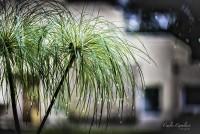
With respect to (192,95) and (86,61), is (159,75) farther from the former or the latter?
(86,61)

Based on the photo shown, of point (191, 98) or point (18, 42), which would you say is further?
point (191, 98)

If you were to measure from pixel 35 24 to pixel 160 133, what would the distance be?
1.28 m

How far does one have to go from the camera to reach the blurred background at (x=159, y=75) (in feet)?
7.64

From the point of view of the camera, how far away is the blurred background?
2328 mm

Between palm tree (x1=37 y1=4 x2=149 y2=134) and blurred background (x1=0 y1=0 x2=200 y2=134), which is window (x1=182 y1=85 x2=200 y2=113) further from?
palm tree (x1=37 y1=4 x2=149 y2=134)

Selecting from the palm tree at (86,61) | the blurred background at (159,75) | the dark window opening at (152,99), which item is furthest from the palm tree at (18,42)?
the dark window opening at (152,99)

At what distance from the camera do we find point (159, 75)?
8.68 feet

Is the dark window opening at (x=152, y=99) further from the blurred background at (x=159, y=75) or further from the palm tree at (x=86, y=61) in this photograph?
the palm tree at (x=86, y=61)

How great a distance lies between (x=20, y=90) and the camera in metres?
1.62

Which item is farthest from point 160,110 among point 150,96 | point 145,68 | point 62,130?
point 62,130

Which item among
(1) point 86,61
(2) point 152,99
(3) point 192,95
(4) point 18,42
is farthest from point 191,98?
(4) point 18,42

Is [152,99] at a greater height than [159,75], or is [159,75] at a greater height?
[159,75]

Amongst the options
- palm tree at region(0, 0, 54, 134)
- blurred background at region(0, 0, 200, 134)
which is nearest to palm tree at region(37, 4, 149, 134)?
palm tree at region(0, 0, 54, 134)

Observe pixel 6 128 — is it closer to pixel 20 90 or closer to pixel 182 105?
pixel 20 90
